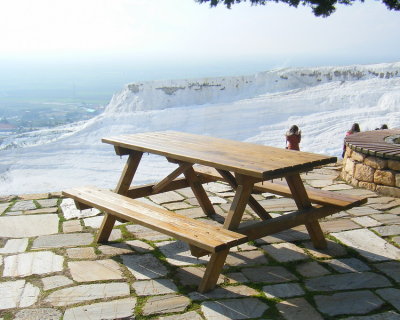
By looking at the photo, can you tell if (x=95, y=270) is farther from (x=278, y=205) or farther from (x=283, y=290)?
(x=278, y=205)

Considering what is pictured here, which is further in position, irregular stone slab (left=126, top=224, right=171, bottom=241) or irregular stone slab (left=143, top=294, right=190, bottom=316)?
irregular stone slab (left=126, top=224, right=171, bottom=241)

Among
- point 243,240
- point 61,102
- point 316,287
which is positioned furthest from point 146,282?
point 61,102

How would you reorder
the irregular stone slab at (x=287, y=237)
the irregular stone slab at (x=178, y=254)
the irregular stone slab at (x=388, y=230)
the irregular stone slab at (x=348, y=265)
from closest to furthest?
the irregular stone slab at (x=348, y=265)
the irregular stone slab at (x=178, y=254)
the irregular stone slab at (x=287, y=237)
the irregular stone slab at (x=388, y=230)

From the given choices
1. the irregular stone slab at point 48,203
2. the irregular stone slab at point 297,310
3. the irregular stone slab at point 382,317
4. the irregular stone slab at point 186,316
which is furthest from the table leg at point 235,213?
the irregular stone slab at point 48,203

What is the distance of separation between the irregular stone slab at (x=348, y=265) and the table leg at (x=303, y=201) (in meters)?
0.23

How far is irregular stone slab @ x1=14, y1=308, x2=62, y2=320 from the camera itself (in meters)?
2.54

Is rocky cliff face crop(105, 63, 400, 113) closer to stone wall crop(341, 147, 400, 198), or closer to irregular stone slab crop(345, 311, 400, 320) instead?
stone wall crop(341, 147, 400, 198)

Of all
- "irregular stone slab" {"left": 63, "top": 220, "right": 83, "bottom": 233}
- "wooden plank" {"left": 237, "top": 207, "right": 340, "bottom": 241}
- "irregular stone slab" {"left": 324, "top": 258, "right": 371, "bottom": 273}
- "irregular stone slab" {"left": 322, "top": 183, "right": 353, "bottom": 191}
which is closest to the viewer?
"wooden plank" {"left": 237, "top": 207, "right": 340, "bottom": 241}

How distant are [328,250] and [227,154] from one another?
103cm

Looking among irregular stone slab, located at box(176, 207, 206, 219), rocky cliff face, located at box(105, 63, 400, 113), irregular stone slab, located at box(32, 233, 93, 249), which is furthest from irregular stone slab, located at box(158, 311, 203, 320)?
rocky cliff face, located at box(105, 63, 400, 113)

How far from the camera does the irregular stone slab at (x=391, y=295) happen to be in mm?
2730

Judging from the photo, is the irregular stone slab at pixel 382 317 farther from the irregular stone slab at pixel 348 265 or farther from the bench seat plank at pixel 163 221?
the bench seat plank at pixel 163 221

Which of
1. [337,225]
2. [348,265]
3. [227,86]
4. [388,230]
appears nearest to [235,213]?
[348,265]

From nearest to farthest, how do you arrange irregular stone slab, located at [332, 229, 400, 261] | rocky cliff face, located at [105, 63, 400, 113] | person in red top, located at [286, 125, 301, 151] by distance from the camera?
irregular stone slab, located at [332, 229, 400, 261] < person in red top, located at [286, 125, 301, 151] < rocky cliff face, located at [105, 63, 400, 113]
